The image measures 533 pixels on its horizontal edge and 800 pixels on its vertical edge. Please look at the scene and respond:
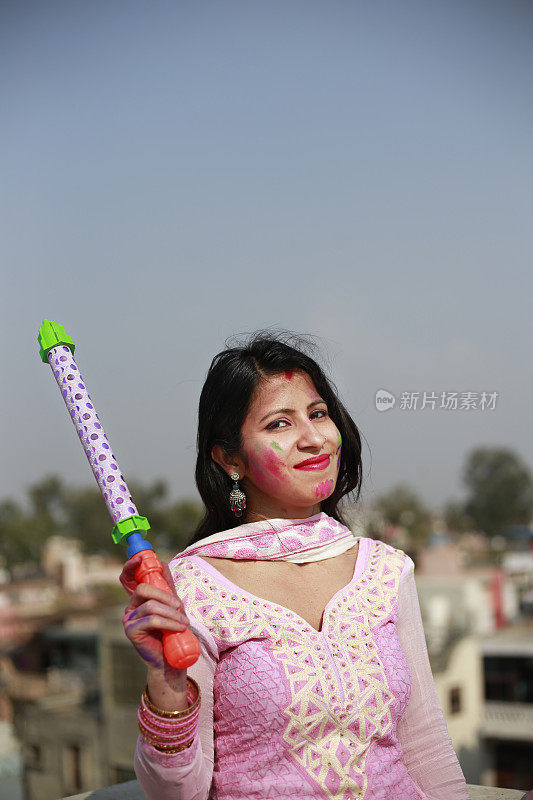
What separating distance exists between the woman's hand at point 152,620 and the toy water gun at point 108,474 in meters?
0.02

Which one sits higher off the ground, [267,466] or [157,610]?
[267,466]

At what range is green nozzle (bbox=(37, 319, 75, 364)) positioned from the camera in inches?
81.7

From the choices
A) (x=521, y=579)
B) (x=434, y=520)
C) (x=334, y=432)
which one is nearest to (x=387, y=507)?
(x=434, y=520)

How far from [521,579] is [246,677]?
42.9 m

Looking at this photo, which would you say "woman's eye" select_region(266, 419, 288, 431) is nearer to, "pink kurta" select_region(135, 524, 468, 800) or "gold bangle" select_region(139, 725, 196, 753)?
"pink kurta" select_region(135, 524, 468, 800)

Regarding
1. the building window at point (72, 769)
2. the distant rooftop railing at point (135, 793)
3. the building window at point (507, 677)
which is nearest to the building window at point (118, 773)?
the building window at point (72, 769)

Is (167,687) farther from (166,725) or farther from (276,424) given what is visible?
(276,424)

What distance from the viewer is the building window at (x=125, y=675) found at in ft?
116

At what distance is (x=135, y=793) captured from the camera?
263 cm

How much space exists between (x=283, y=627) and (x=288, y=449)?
1.33 ft

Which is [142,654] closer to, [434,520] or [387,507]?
[387,507]

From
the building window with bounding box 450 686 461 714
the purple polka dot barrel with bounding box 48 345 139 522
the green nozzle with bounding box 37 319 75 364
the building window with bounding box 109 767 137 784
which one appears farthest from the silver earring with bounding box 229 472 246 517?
Answer: the building window with bounding box 109 767 137 784

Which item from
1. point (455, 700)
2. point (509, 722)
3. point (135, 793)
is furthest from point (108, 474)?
point (509, 722)

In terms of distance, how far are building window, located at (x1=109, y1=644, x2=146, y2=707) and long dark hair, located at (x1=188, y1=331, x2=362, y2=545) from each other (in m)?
34.3
